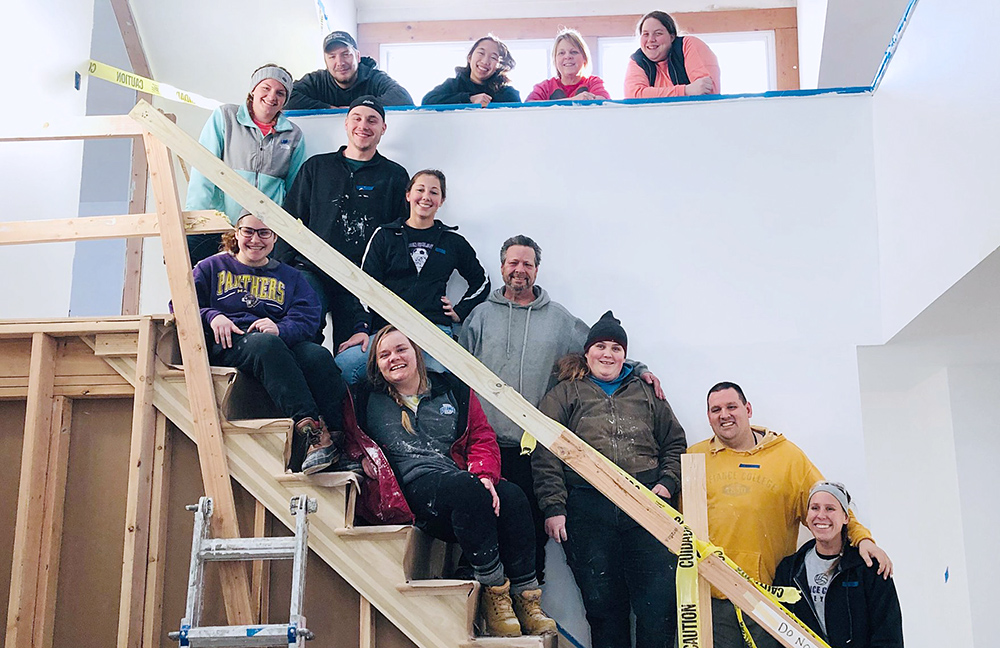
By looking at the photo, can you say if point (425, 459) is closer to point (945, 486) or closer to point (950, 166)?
point (950, 166)

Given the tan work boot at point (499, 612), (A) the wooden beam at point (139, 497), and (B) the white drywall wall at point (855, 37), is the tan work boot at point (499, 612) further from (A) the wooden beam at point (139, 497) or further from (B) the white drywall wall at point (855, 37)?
(B) the white drywall wall at point (855, 37)

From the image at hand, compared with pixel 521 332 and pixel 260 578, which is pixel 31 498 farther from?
pixel 521 332

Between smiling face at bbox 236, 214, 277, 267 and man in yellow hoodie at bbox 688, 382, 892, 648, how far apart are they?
72.7 inches

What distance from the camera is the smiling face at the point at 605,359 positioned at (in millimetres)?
3955

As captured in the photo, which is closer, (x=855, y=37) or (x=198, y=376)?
(x=198, y=376)

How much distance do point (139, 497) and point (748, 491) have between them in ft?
7.44

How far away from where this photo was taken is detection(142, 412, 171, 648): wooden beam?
11.7 feet

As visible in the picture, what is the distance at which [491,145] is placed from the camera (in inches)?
185

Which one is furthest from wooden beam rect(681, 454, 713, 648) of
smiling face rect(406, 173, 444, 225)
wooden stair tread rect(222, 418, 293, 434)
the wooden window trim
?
the wooden window trim

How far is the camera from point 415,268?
4.23 metres

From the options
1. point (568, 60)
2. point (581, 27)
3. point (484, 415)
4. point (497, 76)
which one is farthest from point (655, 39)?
point (581, 27)

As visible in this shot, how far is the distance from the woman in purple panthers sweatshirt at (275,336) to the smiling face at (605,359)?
1031 millimetres

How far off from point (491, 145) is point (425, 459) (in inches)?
69.8

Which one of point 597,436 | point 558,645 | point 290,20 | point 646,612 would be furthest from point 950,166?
point 290,20
